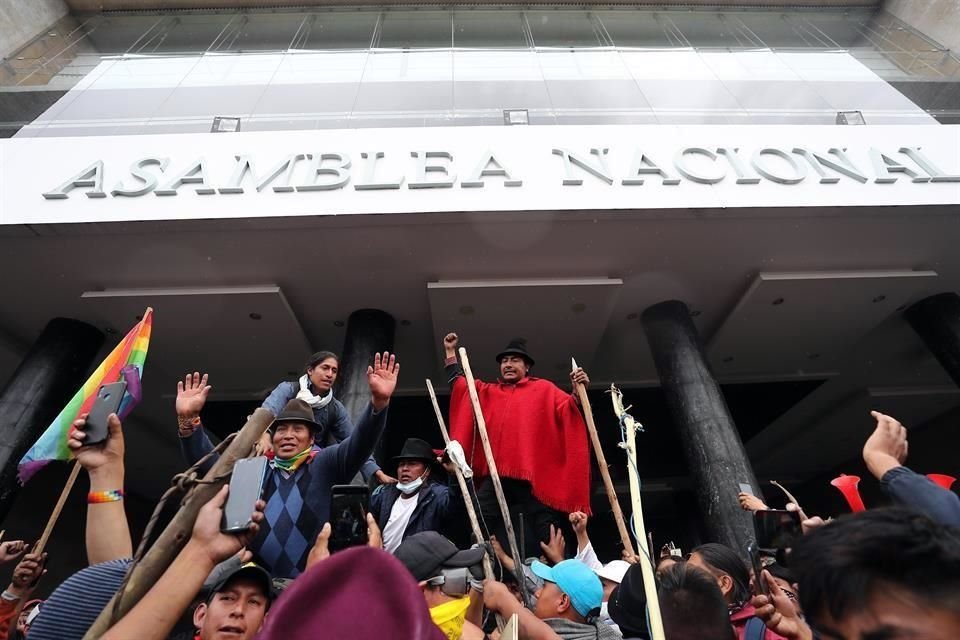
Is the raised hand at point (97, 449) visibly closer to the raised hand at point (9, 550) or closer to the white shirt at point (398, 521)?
the white shirt at point (398, 521)

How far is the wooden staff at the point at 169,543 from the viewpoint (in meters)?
1.16

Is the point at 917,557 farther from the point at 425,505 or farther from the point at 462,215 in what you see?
the point at 462,215

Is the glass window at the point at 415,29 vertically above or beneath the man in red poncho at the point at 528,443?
beneath

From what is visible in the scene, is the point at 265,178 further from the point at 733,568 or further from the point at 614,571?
the point at 733,568

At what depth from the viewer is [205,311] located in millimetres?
6223

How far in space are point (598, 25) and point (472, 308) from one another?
7.07 meters

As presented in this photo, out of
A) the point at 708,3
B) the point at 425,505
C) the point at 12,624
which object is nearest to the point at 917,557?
the point at 425,505

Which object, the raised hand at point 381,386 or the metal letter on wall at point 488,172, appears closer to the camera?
the raised hand at point 381,386

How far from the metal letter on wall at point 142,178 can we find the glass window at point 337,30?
5152 mm

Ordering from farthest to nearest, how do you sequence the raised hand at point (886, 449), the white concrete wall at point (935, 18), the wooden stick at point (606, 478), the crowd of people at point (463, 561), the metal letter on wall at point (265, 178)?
1. the white concrete wall at point (935, 18)
2. the metal letter on wall at point (265, 178)
3. the wooden stick at point (606, 478)
4. the raised hand at point (886, 449)
5. the crowd of people at point (463, 561)

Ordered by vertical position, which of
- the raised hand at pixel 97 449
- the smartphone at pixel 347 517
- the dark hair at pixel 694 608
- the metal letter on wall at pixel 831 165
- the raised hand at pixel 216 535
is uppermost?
the raised hand at pixel 216 535

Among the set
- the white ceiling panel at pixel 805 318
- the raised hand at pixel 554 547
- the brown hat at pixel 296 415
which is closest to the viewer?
the brown hat at pixel 296 415

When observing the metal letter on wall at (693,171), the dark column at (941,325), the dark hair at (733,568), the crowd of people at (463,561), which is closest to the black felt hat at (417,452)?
the crowd of people at (463,561)

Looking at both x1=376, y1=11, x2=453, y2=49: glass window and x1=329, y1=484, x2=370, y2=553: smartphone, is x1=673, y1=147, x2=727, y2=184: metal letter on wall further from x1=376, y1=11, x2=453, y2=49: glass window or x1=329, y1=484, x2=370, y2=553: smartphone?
x1=376, y1=11, x2=453, y2=49: glass window
